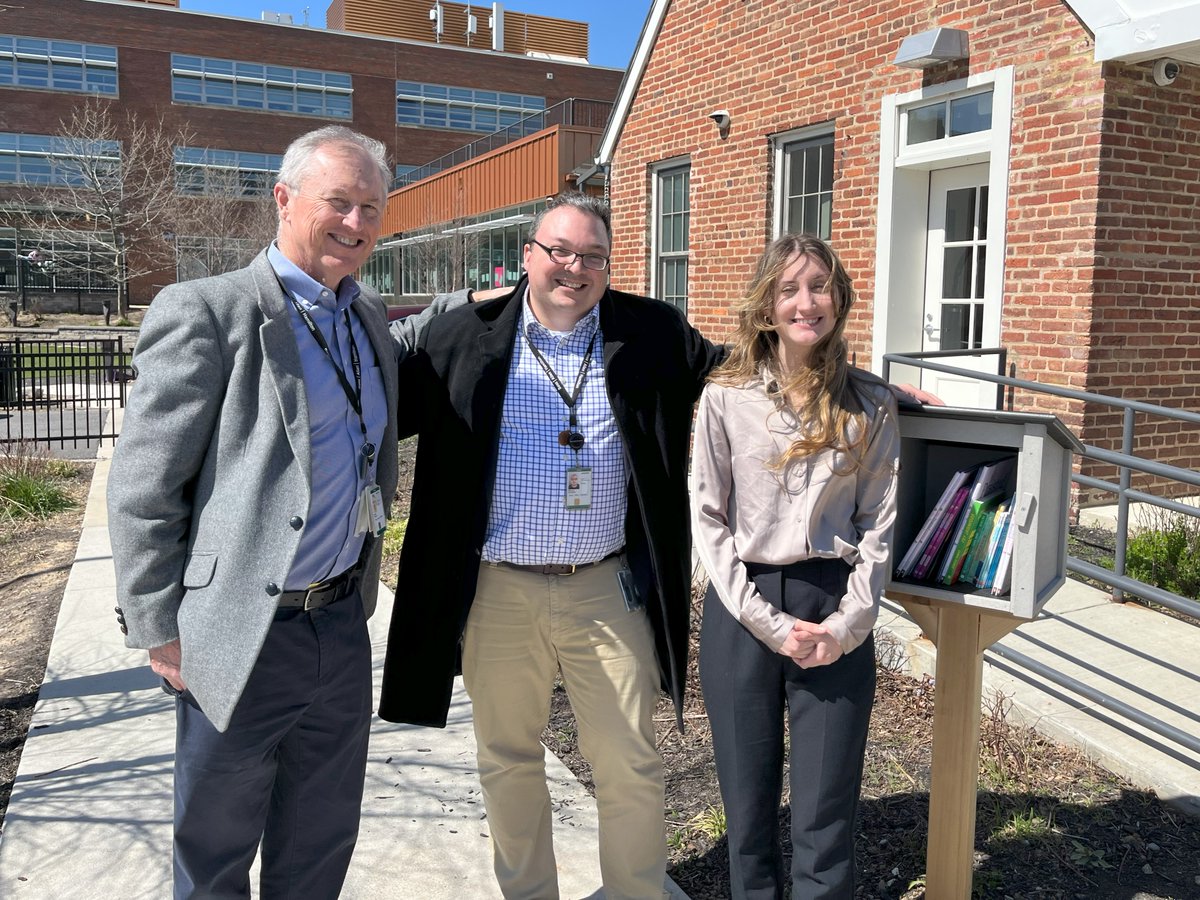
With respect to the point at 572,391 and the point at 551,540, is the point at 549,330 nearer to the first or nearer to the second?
the point at 572,391

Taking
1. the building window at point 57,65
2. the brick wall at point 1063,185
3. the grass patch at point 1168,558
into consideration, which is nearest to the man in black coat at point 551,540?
the grass patch at point 1168,558

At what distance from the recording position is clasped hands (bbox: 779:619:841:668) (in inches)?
94.6

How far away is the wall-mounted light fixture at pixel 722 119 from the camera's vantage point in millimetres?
9977

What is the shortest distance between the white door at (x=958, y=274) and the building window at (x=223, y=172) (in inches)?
1312

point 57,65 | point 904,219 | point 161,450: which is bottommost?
point 161,450

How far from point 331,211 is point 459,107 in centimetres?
5153

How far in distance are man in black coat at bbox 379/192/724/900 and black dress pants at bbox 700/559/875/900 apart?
0.29 metres

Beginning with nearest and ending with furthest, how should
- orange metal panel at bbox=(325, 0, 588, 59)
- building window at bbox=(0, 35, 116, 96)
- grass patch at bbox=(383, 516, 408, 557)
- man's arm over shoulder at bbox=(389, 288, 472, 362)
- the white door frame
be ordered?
man's arm over shoulder at bbox=(389, 288, 472, 362) → grass patch at bbox=(383, 516, 408, 557) → the white door frame → building window at bbox=(0, 35, 116, 96) → orange metal panel at bbox=(325, 0, 588, 59)

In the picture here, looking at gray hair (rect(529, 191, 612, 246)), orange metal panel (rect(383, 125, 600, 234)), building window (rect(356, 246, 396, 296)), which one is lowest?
Answer: gray hair (rect(529, 191, 612, 246))

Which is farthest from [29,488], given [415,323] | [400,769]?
[415,323]

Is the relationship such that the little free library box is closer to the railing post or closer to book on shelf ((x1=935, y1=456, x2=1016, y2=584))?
book on shelf ((x1=935, y1=456, x2=1016, y2=584))

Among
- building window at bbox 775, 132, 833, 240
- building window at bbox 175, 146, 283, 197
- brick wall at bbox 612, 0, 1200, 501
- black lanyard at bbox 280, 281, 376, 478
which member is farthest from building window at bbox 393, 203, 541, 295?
black lanyard at bbox 280, 281, 376, 478

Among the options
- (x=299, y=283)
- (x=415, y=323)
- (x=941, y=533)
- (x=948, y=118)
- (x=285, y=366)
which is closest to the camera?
(x=285, y=366)

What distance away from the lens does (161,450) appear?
2166 millimetres
